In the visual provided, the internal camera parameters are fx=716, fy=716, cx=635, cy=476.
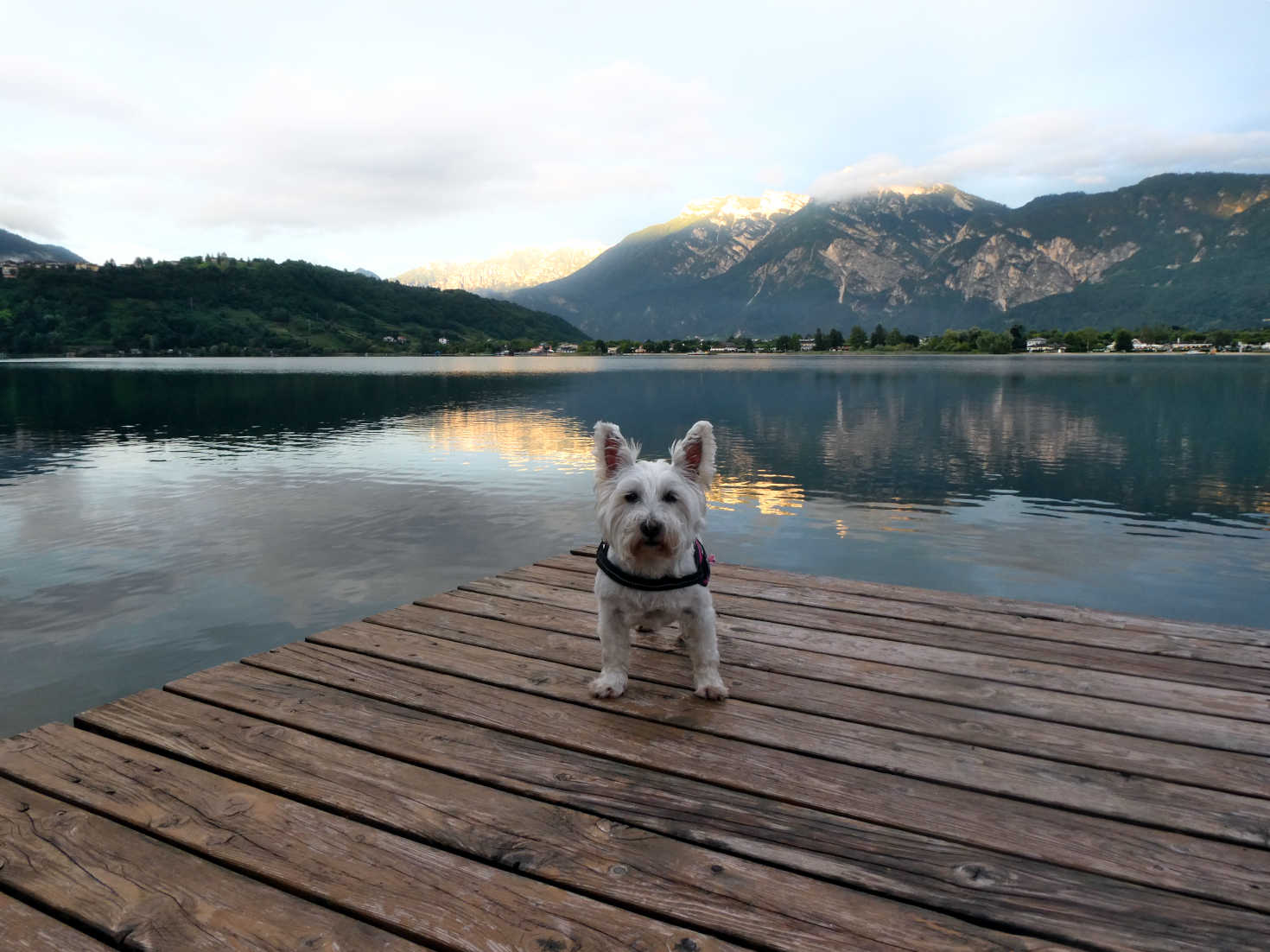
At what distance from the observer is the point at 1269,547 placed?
15602 mm

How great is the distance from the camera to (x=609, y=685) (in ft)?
14.1

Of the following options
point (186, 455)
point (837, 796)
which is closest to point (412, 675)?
point (837, 796)

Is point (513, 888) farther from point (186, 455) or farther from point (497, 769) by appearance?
point (186, 455)

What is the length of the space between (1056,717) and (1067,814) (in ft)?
3.23

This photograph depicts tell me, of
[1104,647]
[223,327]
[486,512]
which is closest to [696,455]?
[1104,647]

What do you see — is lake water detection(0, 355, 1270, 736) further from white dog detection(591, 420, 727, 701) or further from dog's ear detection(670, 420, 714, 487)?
dog's ear detection(670, 420, 714, 487)

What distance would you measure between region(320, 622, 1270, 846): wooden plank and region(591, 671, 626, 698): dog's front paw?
51 millimetres

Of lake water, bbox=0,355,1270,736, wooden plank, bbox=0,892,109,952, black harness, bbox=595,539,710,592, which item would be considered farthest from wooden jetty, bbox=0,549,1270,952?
lake water, bbox=0,355,1270,736

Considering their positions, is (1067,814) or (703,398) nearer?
(1067,814)

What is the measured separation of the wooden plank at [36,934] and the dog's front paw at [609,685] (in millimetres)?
2457

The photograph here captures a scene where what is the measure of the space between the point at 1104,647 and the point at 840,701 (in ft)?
7.53

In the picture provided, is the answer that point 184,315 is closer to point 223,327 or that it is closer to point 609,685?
point 223,327

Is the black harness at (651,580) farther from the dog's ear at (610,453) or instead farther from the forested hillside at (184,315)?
the forested hillside at (184,315)

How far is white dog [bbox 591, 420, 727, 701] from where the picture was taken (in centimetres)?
413
